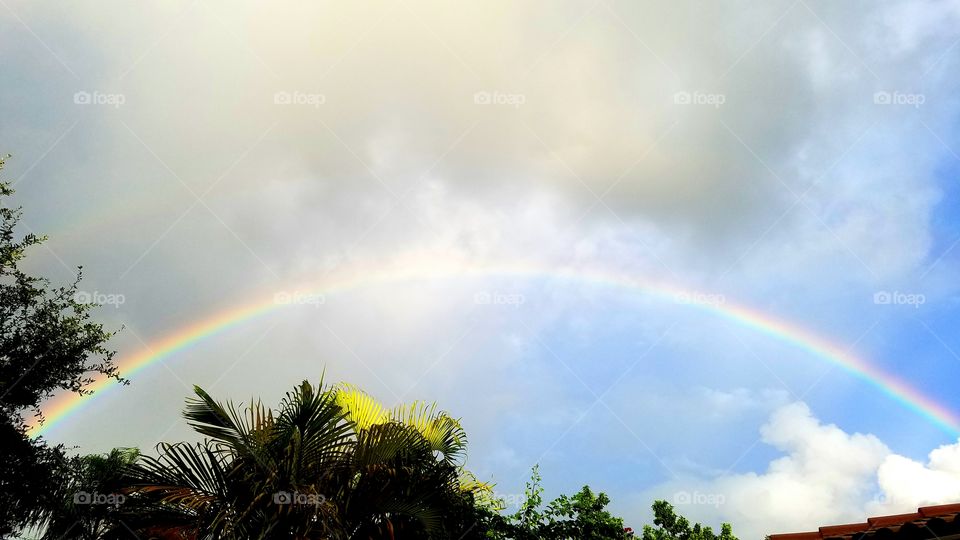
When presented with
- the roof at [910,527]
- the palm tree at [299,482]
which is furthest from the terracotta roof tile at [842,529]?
the palm tree at [299,482]

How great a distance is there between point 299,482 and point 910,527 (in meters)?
6.60

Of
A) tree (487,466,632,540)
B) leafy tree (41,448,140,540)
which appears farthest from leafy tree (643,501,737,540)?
leafy tree (41,448,140,540)

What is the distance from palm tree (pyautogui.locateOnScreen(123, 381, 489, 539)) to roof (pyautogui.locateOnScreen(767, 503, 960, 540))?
4.90 m

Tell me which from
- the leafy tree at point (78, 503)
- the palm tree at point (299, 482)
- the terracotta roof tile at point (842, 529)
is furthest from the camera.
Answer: the leafy tree at point (78, 503)

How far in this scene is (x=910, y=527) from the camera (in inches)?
268

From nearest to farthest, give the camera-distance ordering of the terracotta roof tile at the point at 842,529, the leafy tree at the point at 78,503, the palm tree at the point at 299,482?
the palm tree at the point at 299,482
the terracotta roof tile at the point at 842,529
the leafy tree at the point at 78,503

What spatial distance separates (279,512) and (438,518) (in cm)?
189

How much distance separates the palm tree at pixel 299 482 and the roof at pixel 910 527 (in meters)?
4.90

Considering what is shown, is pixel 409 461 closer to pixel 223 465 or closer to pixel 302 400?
pixel 302 400

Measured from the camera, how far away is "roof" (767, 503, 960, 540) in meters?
6.50

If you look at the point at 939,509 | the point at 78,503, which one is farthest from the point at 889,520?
the point at 78,503

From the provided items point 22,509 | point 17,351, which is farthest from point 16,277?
point 22,509

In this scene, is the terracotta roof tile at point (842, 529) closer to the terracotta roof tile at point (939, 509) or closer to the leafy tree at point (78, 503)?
the terracotta roof tile at point (939, 509)

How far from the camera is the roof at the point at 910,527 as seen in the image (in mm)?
6500
